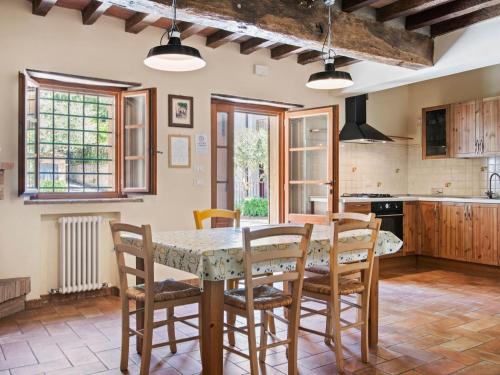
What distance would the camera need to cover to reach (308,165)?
17.9 feet

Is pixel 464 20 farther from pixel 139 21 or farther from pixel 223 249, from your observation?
pixel 223 249

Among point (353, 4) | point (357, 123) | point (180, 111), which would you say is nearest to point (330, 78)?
point (353, 4)

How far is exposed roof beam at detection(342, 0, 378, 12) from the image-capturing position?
12.5 feet

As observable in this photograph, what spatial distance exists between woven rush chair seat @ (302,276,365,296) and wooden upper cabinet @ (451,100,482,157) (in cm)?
365

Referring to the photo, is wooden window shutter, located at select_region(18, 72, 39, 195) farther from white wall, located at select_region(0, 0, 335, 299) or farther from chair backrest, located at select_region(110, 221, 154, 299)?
chair backrest, located at select_region(110, 221, 154, 299)

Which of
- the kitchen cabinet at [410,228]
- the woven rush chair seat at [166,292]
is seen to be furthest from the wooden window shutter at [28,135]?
the kitchen cabinet at [410,228]

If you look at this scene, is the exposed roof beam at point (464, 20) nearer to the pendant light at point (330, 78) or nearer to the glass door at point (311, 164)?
the glass door at point (311, 164)

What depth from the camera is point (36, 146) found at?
4004 millimetres

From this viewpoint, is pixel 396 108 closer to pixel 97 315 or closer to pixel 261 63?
pixel 261 63

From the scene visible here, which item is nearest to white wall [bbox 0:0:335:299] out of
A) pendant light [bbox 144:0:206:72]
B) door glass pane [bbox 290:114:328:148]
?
door glass pane [bbox 290:114:328:148]

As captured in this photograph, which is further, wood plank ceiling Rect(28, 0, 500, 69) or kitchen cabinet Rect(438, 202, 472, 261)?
kitchen cabinet Rect(438, 202, 472, 261)

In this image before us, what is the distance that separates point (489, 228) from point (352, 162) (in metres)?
1.89

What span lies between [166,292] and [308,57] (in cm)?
366

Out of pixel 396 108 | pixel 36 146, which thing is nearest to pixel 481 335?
pixel 36 146
